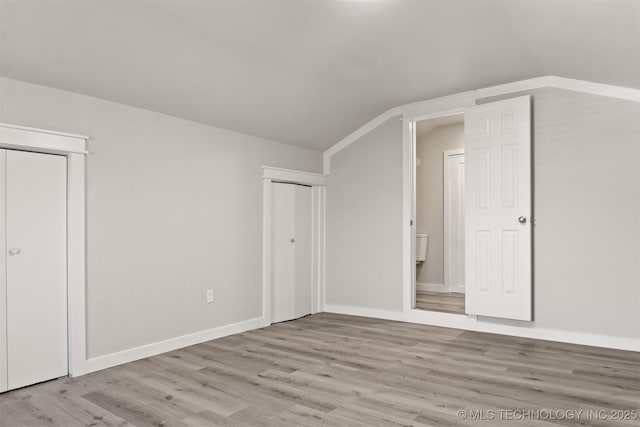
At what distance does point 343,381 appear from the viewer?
110 inches

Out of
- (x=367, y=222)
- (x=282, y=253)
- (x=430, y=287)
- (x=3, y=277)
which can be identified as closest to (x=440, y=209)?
(x=430, y=287)

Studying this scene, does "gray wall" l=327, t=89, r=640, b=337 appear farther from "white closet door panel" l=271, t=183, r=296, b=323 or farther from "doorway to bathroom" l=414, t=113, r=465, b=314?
"white closet door panel" l=271, t=183, r=296, b=323

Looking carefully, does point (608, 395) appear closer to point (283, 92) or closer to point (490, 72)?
point (490, 72)

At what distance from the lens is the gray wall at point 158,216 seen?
3.06 meters

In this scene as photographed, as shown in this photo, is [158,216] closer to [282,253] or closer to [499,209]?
[282,253]

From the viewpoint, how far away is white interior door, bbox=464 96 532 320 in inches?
150

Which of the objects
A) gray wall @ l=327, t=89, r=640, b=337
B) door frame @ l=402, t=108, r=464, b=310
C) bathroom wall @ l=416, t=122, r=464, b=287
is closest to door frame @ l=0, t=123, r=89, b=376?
door frame @ l=402, t=108, r=464, b=310

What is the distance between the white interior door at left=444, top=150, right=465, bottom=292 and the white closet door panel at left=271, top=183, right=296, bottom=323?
2628mm

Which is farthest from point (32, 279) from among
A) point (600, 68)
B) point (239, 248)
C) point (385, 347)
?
point (600, 68)

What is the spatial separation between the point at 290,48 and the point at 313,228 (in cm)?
255

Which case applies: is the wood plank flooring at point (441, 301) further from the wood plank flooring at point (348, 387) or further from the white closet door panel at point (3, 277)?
the white closet door panel at point (3, 277)

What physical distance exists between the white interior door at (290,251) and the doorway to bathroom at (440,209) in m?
1.96

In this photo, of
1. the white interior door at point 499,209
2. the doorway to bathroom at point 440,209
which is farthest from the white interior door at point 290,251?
the doorway to bathroom at point 440,209

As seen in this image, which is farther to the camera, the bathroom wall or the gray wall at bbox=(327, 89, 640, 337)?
the bathroom wall
